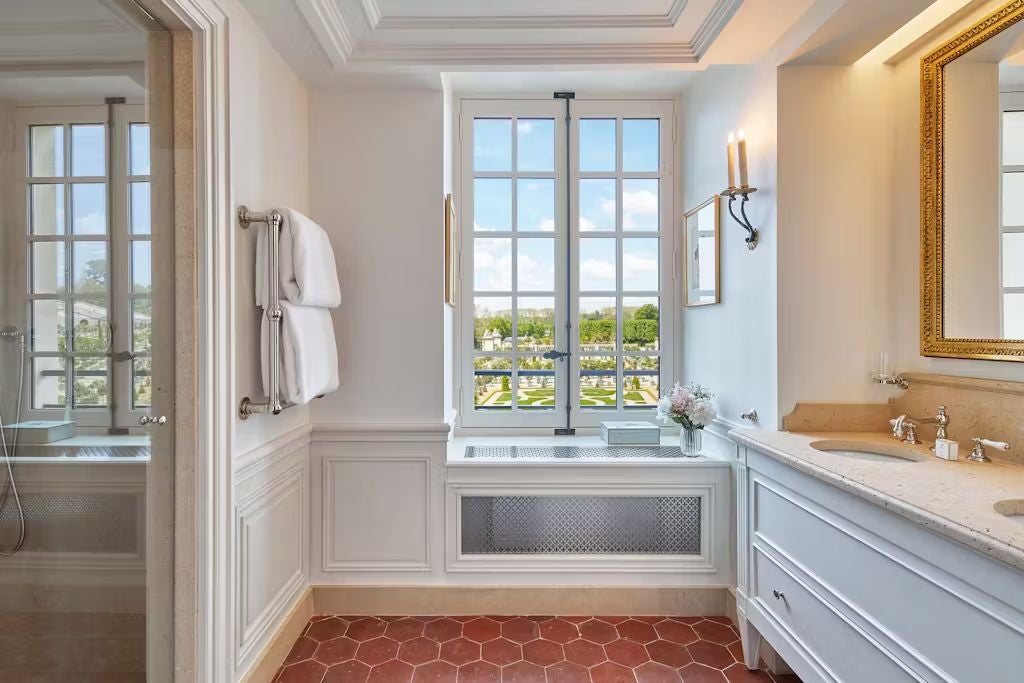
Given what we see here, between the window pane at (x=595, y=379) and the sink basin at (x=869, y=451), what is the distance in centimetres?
113

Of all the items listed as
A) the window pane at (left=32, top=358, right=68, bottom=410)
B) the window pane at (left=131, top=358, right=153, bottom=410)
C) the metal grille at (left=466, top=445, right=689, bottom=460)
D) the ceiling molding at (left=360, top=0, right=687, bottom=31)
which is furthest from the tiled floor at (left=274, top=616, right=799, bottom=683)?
the ceiling molding at (left=360, top=0, right=687, bottom=31)

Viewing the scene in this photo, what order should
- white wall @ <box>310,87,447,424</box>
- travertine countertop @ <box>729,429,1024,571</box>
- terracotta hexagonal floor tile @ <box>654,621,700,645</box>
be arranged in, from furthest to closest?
white wall @ <box>310,87,447,424</box>
terracotta hexagonal floor tile @ <box>654,621,700,645</box>
travertine countertop @ <box>729,429,1024,571</box>

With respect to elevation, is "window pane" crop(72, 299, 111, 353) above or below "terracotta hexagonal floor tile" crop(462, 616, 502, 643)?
above

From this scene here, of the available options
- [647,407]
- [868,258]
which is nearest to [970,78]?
[868,258]

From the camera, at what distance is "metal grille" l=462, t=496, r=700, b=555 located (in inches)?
86.4

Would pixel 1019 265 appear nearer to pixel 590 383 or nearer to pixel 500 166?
pixel 590 383

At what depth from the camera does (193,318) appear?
1.42 meters

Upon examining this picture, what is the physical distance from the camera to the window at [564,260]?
263 centimetres

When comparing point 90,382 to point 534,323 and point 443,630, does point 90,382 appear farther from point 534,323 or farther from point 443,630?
point 534,323

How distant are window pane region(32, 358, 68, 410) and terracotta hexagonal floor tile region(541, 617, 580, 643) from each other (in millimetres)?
1812

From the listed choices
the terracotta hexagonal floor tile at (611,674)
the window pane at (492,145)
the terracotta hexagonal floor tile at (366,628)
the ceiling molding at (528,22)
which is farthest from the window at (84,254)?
the terracotta hexagonal floor tile at (611,674)

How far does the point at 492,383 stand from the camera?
2.64m

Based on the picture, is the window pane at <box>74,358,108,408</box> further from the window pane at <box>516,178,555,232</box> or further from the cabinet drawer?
the cabinet drawer

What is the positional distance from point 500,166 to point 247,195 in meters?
1.36
